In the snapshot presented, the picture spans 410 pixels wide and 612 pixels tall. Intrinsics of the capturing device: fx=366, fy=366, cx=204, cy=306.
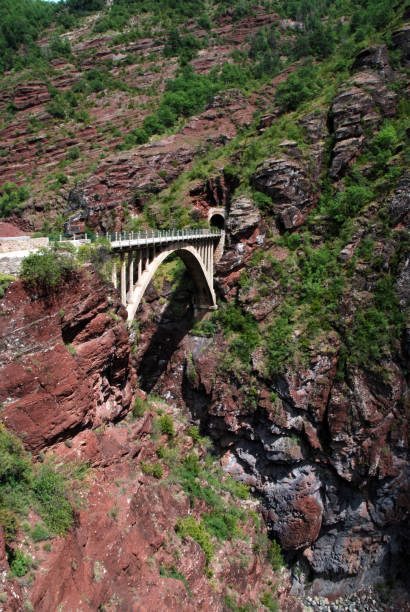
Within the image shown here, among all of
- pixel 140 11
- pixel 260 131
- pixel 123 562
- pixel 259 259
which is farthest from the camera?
pixel 140 11

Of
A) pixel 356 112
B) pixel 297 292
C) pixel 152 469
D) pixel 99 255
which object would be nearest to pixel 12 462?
pixel 99 255

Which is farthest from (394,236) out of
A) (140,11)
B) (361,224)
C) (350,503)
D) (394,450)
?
(140,11)

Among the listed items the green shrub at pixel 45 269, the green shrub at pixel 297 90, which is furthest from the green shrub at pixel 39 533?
the green shrub at pixel 297 90

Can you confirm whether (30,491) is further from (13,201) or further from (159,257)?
(13,201)

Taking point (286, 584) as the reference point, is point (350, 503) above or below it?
above

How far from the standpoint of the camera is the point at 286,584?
25234 mm

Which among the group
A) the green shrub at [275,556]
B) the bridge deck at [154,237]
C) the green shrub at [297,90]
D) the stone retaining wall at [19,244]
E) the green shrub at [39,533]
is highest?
the green shrub at [297,90]

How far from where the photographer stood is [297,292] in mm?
29406

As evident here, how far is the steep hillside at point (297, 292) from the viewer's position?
25344 mm

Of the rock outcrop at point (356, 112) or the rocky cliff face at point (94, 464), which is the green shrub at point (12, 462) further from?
the rock outcrop at point (356, 112)

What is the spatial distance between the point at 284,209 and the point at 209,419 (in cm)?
1878

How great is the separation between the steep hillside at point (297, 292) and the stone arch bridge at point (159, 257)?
1611mm

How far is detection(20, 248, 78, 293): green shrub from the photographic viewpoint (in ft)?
44.1

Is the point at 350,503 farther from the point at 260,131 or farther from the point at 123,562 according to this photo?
the point at 260,131
